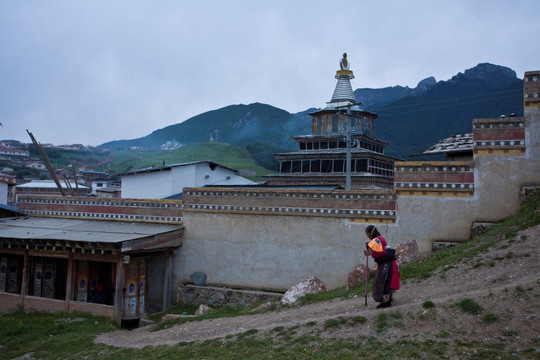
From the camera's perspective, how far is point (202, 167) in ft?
91.7

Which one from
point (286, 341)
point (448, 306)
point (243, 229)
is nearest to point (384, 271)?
point (448, 306)

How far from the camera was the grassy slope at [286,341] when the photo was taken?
7.23 m

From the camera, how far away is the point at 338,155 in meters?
32.8

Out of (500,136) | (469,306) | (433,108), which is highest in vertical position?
(433,108)

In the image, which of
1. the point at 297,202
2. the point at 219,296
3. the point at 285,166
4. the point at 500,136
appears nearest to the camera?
the point at 500,136

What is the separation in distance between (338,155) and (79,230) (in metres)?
20.2

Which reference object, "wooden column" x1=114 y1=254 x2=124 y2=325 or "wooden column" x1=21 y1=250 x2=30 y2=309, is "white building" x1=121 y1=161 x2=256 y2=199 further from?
"wooden column" x1=114 y1=254 x2=124 y2=325

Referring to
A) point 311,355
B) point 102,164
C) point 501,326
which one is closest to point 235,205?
point 311,355

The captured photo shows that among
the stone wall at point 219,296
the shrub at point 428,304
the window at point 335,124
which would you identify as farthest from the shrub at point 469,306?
the window at point 335,124

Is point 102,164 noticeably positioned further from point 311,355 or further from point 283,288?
point 311,355

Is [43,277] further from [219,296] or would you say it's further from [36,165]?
[36,165]

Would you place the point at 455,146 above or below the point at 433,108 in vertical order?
below

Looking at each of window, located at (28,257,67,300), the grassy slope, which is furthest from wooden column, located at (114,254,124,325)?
window, located at (28,257,67,300)

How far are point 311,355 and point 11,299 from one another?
1590 cm
